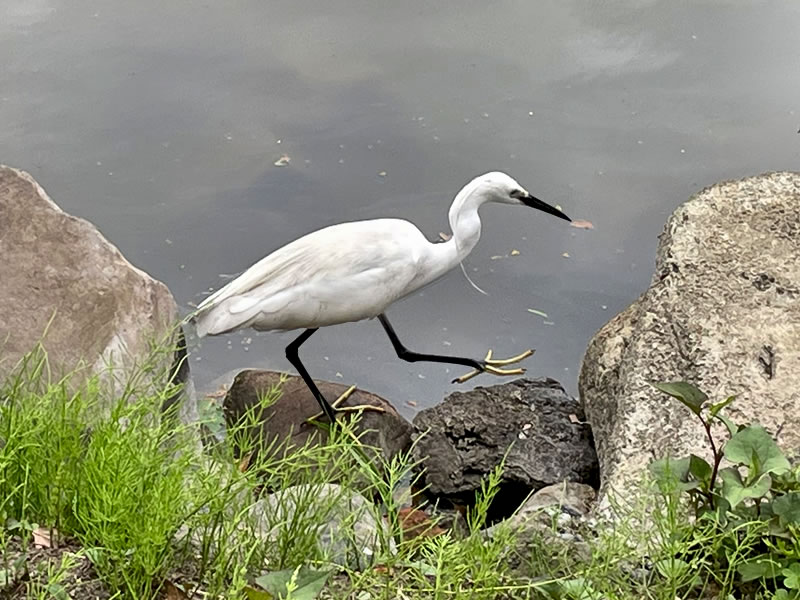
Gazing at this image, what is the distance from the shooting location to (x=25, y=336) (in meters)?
2.05

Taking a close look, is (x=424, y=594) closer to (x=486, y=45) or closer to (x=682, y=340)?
(x=682, y=340)

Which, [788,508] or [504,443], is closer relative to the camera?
[788,508]

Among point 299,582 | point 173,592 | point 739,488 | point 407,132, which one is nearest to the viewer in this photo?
point 299,582

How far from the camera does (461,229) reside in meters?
2.35

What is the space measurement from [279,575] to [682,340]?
1.09m

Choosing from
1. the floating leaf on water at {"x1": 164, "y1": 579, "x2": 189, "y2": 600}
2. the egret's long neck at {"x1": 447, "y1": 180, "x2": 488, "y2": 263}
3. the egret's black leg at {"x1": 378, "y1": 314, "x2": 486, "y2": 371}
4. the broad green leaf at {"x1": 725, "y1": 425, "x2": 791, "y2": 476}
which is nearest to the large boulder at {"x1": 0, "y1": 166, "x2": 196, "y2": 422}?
the egret's black leg at {"x1": 378, "y1": 314, "x2": 486, "y2": 371}

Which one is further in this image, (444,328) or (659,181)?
(659,181)

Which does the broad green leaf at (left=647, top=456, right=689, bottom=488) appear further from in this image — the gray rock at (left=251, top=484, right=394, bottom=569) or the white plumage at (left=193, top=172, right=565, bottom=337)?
the white plumage at (left=193, top=172, right=565, bottom=337)

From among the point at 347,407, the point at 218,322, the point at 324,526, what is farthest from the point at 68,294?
the point at 324,526

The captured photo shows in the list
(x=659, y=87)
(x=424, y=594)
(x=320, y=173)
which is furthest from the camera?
(x=659, y=87)

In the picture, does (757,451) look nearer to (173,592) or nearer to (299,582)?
(299,582)

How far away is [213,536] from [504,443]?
107 centimetres

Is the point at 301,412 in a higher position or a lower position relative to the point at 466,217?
lower

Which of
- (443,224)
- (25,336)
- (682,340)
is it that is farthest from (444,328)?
(25,336)
